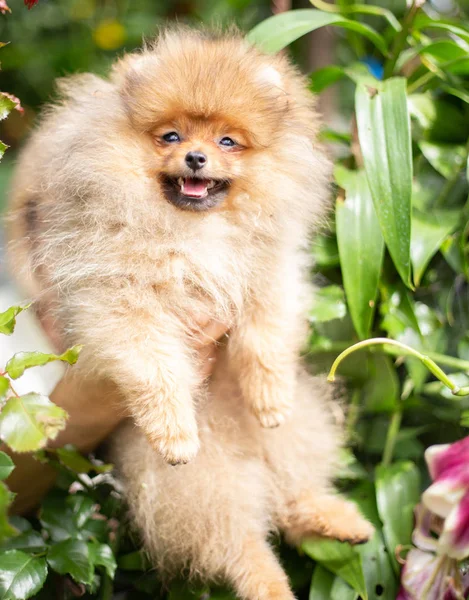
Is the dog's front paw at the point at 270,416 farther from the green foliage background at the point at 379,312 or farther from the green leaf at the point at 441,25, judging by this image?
the green leaf at the point at 441,25

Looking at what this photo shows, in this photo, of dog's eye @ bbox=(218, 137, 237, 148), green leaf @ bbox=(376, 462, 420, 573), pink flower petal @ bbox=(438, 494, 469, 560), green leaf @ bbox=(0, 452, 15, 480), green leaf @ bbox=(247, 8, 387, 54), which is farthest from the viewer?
green leaf @ bbox=(247, 8, 387, 54)

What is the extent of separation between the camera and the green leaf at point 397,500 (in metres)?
1.26

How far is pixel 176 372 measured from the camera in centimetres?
113

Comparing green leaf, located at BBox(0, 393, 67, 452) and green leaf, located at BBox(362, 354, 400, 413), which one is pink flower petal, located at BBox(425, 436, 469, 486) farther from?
green leaf, located at BBox(0, 393, 67, 452)

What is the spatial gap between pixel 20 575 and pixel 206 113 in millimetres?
816

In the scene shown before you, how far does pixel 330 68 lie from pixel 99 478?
104cm

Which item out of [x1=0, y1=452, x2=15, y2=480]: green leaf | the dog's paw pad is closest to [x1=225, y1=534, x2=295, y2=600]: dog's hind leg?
the dog's paw pad

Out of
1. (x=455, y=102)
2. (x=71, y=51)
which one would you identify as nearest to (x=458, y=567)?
(x=455, y=102)

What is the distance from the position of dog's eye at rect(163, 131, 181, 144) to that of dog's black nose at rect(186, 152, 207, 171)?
0.23 feet

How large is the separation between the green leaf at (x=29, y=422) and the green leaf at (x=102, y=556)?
507 millimetres

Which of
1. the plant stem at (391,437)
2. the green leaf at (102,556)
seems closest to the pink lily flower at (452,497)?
the plant stem at (391,437)

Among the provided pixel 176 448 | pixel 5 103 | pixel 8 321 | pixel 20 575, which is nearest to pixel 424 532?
pixel 176 448

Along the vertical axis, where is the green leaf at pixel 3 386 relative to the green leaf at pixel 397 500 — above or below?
above

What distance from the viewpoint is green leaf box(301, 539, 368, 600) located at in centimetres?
119
